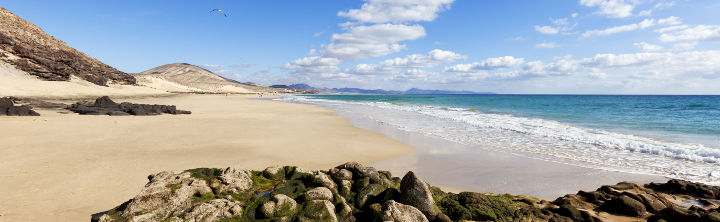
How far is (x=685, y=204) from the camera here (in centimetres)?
685

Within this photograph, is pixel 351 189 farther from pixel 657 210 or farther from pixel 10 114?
pixel 10 114

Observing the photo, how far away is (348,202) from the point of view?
569cm

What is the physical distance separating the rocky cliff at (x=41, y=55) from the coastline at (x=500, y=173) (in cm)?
5556

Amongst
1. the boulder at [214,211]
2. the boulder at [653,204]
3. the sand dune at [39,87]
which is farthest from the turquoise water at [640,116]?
the sand dune at [39,87]

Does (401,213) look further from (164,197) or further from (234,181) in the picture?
(164,197)

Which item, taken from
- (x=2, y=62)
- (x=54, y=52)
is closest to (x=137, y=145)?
(x=2, y=62)

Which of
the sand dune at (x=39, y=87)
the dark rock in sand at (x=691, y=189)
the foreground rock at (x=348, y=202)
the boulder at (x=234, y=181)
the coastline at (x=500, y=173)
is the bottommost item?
the coastline at (x=500, y=173)

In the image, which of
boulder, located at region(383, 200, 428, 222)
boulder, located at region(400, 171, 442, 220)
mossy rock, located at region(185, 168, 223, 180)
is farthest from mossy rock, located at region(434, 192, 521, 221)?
mossy rock, located at region(185, 168, 223, 180)

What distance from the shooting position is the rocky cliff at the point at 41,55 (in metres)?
44.0

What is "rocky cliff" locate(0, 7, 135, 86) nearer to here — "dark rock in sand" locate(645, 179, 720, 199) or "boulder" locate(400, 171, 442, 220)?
"boulder" locate(400, 171, 442, 220)

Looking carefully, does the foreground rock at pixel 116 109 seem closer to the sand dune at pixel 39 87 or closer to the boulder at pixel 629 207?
the sand dune at pixel 39 87

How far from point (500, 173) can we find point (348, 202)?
5.91 meters

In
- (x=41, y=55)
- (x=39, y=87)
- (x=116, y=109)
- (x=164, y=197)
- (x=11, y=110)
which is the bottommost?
(x=164, y=197)

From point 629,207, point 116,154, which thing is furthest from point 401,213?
point 116,154
